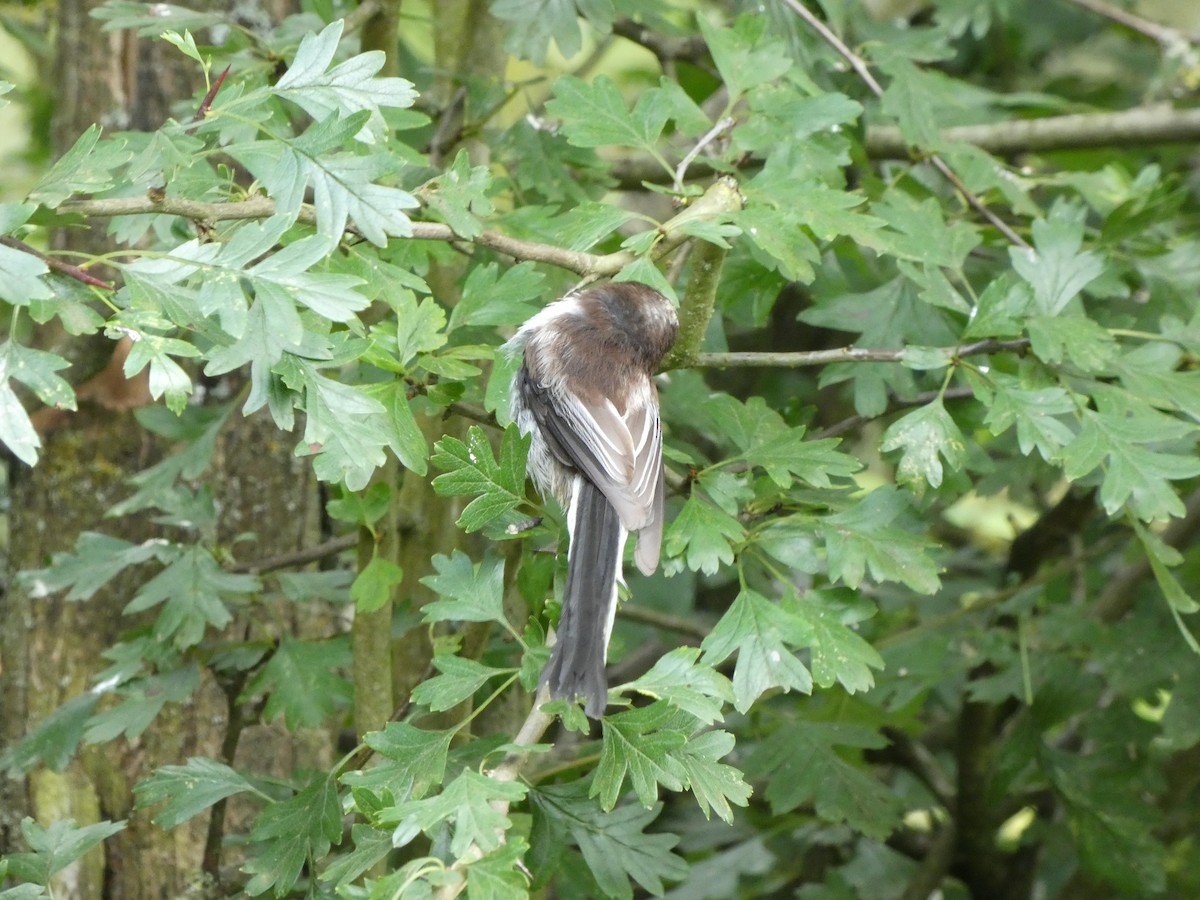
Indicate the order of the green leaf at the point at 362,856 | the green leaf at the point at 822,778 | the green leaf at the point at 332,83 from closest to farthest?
the green leaf at the point at 362,856, the green leaf at the point at 332,83, the green leaf at the point at 822,778

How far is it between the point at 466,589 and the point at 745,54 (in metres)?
1.29

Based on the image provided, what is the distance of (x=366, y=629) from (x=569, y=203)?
1.11 meters

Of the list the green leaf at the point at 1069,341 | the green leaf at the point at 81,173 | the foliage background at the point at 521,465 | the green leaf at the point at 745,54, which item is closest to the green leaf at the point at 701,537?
the foliage background at the point at 521,465

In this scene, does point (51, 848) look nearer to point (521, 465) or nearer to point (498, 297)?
point (521, 465)

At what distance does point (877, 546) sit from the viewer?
2.15 metres

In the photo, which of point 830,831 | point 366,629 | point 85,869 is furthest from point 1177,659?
point 85,869

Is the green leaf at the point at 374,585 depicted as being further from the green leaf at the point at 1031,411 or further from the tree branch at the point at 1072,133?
the tree branch at the point at 1072,133

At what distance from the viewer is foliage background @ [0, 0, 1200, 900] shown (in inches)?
73.0

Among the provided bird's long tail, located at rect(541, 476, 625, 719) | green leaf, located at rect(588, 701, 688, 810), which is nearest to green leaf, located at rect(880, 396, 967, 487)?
bird's long tail, located at rect(541, 476, 625, 719)

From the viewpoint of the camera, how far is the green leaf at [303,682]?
246 centimetres

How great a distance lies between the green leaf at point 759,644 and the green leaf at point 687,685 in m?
0.10

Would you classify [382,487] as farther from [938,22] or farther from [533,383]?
[938,22]

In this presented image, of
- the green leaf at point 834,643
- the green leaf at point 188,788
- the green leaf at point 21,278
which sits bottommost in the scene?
the green leaf at point 188,788

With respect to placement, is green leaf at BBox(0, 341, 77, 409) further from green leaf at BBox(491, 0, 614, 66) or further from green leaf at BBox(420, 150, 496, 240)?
green leaf at BBox(491, 0, 614, 66)
